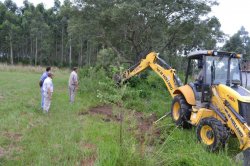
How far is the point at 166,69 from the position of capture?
38.7 ft

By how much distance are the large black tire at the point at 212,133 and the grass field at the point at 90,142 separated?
26cm

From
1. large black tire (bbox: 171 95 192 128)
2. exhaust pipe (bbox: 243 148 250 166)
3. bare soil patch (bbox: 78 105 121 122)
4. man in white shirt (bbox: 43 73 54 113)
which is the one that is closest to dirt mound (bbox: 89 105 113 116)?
bare soil patch (bbox: 78 105 121 122)

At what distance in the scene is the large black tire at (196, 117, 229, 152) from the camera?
23.1ft

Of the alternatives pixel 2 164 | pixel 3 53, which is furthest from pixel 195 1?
pixel 3 53

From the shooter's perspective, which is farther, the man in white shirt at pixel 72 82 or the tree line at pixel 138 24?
the tree line at pixel 138 24

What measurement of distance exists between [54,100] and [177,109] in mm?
6629

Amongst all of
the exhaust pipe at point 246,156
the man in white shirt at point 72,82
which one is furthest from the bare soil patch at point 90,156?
the man in white shirt at point 72,82

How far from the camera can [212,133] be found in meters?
7.38

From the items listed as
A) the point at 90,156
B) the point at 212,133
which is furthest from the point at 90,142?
the point at 212,133

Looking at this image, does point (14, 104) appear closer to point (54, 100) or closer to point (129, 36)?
point (54, 100)

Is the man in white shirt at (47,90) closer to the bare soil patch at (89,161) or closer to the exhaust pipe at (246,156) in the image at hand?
the bare soil patch at (89,161)

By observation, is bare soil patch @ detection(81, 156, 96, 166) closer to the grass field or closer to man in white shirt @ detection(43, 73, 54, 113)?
the grass field

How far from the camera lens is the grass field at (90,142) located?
5832 millimetres

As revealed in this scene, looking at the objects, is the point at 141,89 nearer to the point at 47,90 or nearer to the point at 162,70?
the point at 162,70
